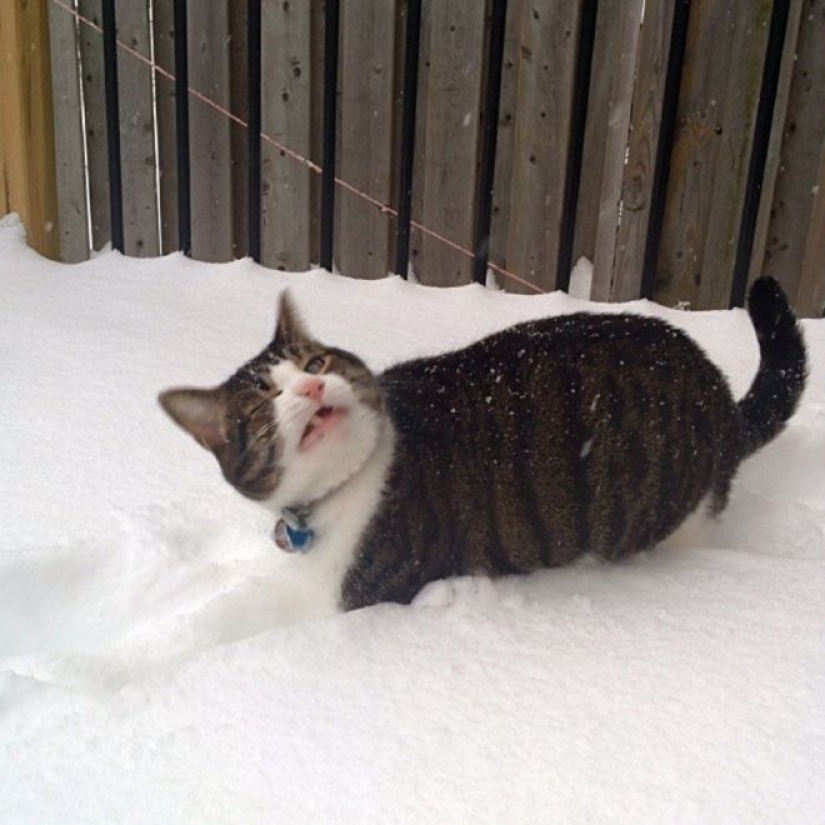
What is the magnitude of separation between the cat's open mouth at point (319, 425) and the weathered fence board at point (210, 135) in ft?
7.02

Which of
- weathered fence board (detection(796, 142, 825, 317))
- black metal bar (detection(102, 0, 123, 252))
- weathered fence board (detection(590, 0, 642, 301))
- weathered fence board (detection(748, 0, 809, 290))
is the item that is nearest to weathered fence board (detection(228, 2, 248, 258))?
black metal bar (detection(102, 0, 123, 252))

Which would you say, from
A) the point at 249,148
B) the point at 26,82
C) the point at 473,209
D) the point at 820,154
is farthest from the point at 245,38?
the point at 820,154

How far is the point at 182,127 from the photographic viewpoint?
11.1 ft

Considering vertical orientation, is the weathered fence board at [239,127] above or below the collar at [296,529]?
above

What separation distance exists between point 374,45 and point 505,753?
2622mm

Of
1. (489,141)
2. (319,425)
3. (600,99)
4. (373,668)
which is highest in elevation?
(600,99)

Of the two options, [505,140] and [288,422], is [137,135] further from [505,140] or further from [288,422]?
[288,422]

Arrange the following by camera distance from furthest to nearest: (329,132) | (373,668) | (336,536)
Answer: (329,132) → (336,536) → (373,668)

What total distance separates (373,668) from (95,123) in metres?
2.79

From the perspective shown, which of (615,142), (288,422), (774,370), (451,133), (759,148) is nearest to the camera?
(288,422)

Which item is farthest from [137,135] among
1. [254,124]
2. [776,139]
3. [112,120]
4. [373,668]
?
[373,668]

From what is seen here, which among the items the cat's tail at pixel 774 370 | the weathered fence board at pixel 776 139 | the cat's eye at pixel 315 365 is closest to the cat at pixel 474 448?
the cat's eye at pixel 315 365

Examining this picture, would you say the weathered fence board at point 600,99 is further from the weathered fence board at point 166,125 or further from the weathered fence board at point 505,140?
the weathered fence board at point 166,125

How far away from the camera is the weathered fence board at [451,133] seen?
3062mm
